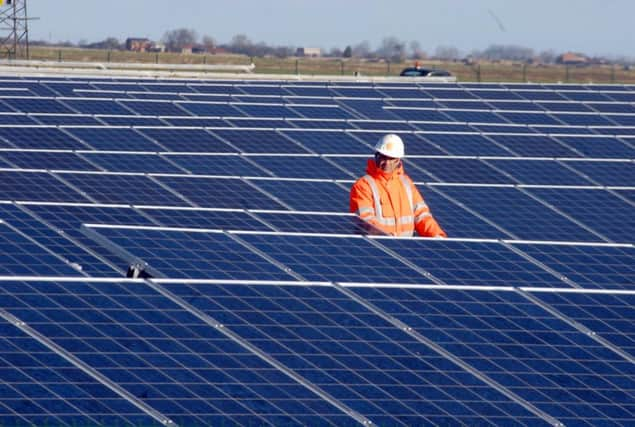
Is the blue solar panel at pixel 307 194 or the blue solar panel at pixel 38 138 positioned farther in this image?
the blue solar panel at pixel 38 138

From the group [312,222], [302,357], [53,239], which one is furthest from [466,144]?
[302,357]

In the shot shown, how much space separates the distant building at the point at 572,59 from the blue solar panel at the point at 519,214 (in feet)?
316

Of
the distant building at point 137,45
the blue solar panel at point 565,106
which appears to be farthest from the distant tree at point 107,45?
the blue solar panel at point 565,106

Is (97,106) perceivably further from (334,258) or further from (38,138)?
(334,258)

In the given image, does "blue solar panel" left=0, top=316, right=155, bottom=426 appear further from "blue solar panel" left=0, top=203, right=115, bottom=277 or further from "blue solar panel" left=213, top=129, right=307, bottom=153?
"blue solar panel" left=213, top=129, right=307, bottom=153

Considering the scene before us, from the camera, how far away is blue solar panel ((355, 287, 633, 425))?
1052 cm

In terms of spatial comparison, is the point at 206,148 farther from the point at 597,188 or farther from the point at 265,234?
the point at 265,234

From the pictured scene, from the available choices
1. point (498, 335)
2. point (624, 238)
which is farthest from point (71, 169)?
point (498, 335)

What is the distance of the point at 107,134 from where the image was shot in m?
26.9

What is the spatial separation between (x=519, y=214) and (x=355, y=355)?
11.0 metres

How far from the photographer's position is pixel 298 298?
11.6 metres

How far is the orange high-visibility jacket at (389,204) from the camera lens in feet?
53.8

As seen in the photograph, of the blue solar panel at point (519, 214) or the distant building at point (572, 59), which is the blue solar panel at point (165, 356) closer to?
the blue solar panel at point (519, 214)

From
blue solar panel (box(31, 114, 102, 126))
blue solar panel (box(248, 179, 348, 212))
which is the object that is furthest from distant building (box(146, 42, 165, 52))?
blue solar panel (box(248, 179, 348, 212))
